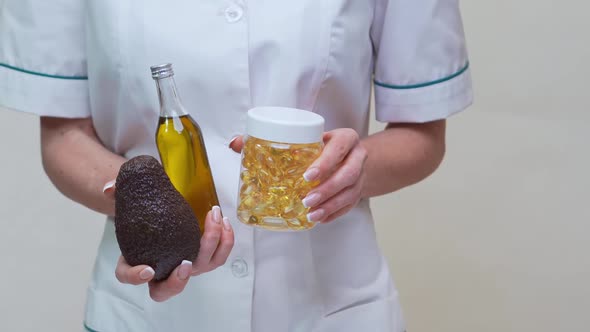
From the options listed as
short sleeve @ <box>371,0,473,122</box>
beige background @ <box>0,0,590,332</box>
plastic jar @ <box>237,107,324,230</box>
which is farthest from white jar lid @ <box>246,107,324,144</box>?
beige background @ <box>0,0,590,332</box>

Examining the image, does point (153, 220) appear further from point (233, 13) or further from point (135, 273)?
point (233, 13)

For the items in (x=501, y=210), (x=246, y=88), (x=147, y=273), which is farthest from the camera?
(x=501, y=210)

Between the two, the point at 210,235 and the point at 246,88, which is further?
the point at 246,88

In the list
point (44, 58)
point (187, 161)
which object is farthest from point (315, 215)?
point (44, 58)

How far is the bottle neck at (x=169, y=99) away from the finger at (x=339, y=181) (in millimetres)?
138

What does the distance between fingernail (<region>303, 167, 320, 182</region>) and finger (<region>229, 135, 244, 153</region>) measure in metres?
0.10

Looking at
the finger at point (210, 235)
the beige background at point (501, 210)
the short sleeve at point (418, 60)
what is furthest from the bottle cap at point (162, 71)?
the beige background at point (501, 210)

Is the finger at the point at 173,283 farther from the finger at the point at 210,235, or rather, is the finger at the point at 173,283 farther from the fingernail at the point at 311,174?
the fingernail at the point at 311,174

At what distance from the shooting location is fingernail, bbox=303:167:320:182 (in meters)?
0.69

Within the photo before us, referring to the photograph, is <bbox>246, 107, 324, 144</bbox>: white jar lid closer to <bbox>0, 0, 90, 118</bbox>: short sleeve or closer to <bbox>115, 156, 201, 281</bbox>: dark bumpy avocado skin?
<bbox>115, 156, 201, 281</bbox>: dark bumpy avocado skin

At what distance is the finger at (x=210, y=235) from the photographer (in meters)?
0.69

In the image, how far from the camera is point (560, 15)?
1.89m

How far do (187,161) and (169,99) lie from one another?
6 centimetres

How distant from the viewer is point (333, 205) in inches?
28.8
